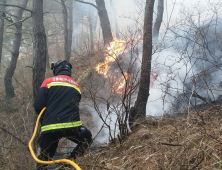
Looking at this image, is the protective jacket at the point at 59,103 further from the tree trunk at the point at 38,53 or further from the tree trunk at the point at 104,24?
the tree trunk at the point at 104,24

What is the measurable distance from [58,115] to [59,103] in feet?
0.78

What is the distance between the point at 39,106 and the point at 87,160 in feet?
4.56

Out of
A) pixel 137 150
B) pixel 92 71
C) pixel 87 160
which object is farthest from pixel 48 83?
pixel 92 71

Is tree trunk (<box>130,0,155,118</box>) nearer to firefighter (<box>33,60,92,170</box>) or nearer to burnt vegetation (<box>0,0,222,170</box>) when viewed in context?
burnt vegetation (<box>0,0,222,170</box>)

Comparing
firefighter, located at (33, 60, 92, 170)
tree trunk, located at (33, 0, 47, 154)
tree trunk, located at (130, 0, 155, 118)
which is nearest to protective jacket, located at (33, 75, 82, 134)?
firefighter, located at (33, 60, 92, 170)

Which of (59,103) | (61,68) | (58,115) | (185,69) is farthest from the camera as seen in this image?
(185,69)

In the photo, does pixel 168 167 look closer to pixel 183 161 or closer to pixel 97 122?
pixel 183 161

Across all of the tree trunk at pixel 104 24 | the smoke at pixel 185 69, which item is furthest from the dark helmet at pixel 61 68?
the tree trunk at pixel 104 24

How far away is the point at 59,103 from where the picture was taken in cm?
374

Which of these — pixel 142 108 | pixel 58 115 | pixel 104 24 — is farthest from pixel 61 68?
pixel 104 24

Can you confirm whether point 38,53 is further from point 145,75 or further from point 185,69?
point 185,69

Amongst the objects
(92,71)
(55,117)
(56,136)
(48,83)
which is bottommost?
(56,136)

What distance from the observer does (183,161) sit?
227 cm

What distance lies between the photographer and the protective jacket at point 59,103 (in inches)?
141
